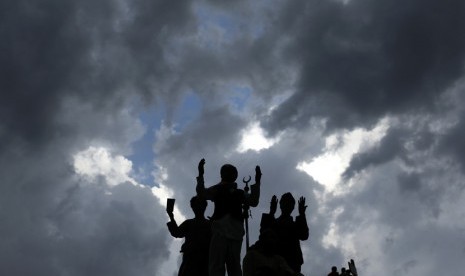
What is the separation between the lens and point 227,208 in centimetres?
882

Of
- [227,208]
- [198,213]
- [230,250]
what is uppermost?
[198,213]

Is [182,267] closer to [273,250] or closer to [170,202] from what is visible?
[170,202]

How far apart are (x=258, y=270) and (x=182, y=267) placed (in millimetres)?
2402

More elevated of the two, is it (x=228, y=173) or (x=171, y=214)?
(x=228, y=173)

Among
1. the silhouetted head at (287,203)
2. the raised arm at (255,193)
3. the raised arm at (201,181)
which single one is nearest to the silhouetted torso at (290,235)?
the silhouetted head at (287,203)

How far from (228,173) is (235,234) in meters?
1.10

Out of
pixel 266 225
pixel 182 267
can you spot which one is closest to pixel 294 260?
pixel 266 225

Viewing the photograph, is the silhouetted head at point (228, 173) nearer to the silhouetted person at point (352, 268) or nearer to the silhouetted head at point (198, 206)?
the silhouetted head at point (198, 206)

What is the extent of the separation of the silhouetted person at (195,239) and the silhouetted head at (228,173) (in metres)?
0.66

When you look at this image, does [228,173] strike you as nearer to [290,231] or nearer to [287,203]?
[287,203]

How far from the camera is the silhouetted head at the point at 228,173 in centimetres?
914

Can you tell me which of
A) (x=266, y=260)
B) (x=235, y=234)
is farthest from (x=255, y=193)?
(x=266, y=260)

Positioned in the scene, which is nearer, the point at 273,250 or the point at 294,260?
the point at 273,250

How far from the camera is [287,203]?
376 inches
